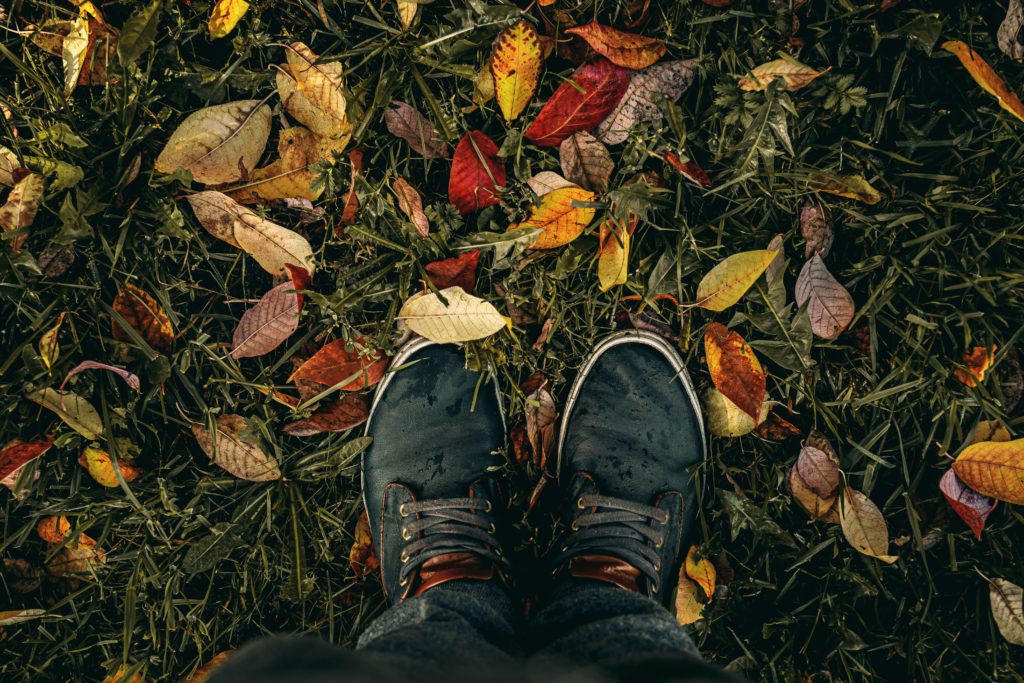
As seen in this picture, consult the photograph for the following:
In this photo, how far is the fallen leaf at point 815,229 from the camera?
1.25 metres

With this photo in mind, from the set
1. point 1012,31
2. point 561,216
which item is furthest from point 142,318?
point 1012,31

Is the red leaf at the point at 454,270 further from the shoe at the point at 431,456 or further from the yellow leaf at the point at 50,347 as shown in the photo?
the yellow leaf at the point at 50,347

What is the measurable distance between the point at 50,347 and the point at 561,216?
1.07m

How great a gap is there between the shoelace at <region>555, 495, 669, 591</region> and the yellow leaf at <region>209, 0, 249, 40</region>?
1.22m

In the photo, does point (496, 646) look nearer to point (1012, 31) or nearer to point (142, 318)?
point (142, 318)

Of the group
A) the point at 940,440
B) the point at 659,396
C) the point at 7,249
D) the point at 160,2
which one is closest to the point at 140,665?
the point at 7,249

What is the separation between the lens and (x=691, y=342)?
1328 millimetres

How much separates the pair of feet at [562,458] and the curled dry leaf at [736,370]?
0.09 m

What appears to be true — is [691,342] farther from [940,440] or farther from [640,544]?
[940,440]

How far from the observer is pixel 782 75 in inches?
47.5

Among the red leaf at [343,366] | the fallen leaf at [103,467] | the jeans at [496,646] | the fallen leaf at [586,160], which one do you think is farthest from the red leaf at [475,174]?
the fallen leaf at [103,467]

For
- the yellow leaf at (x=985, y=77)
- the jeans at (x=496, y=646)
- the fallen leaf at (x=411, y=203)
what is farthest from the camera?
the fallen leaf at (x=411, y=203)

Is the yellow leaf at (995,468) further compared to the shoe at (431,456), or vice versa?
the shoe at (431,456)

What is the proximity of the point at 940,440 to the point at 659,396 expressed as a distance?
0.58m
